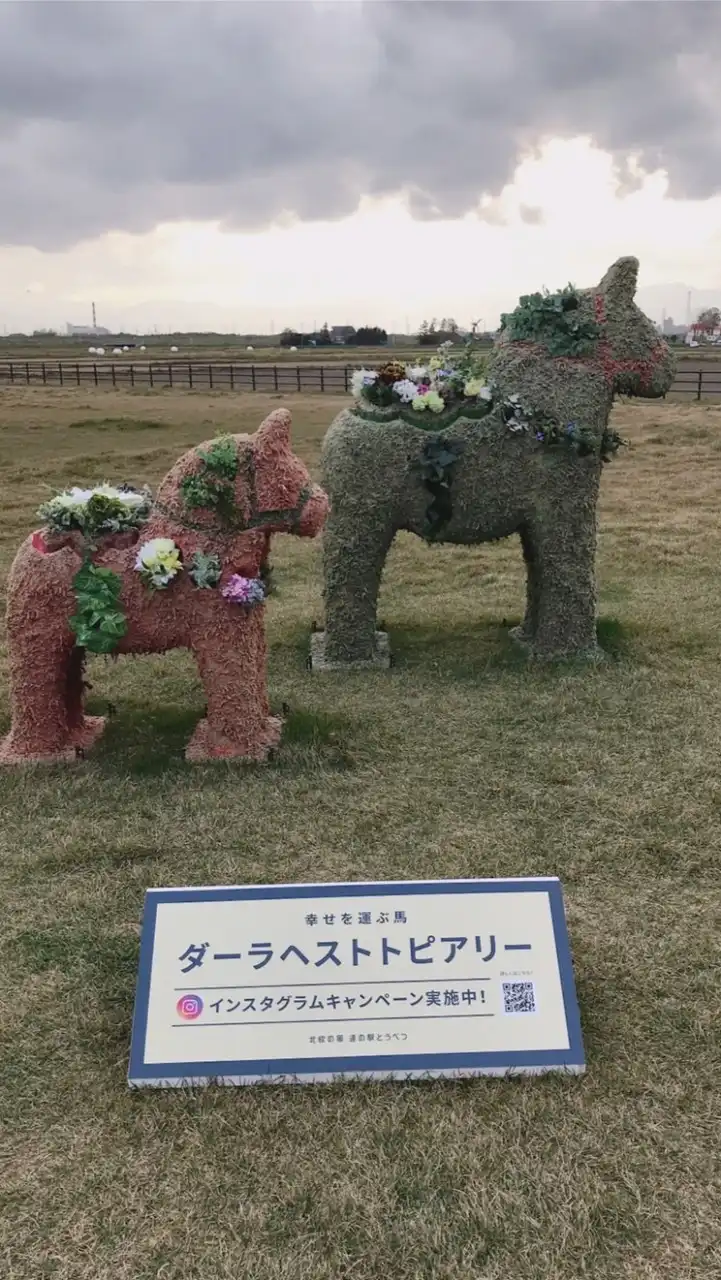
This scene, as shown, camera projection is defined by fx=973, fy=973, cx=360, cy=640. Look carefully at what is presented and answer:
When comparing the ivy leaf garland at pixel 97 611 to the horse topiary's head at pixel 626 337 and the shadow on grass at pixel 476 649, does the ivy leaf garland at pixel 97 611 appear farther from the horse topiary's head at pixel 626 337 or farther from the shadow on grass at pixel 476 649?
the horse topiary's head at pixel 626 337

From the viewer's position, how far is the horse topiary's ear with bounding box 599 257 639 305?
5.39 m

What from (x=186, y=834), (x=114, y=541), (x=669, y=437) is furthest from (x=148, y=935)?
(x=669, y=437)

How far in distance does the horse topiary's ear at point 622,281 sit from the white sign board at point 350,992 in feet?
12.9

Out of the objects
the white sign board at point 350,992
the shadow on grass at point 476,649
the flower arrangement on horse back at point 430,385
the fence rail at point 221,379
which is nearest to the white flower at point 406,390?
the flower arrangement on horse back at point 430,385

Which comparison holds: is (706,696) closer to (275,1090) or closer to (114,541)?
(114,541)

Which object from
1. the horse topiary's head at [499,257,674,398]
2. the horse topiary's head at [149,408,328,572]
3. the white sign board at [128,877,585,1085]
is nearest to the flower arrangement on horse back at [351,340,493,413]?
the horse topiary's head at [499,257,674,398]

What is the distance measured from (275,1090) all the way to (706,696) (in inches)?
139

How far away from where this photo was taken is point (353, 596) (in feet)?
19.1

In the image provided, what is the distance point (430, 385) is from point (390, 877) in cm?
310

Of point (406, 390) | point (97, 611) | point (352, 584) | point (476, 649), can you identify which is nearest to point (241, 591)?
point (97, 611)

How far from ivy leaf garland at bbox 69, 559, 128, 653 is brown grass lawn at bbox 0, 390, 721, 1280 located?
65cm

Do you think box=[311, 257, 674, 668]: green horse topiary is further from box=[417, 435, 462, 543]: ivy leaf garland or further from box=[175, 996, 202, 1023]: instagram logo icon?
box=[175, 996, 202, 1023]: instagram logo icon

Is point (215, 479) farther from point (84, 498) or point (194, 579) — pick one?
point (84, 498)

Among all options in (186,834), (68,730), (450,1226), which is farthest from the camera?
(68,730)
